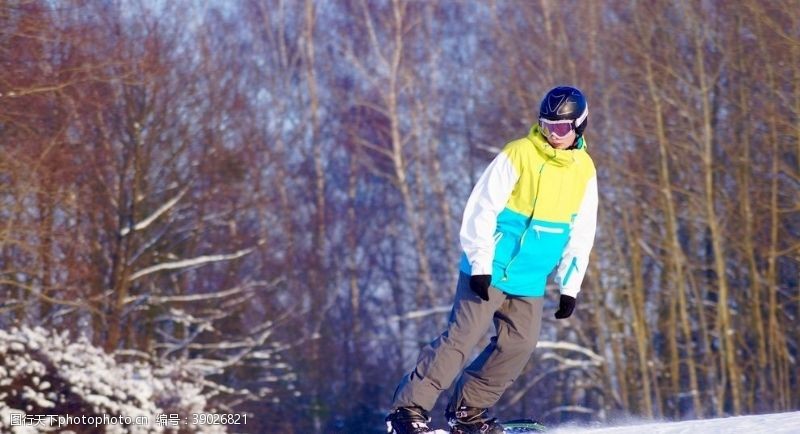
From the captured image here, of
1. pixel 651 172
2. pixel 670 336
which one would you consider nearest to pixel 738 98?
pixel 651 172

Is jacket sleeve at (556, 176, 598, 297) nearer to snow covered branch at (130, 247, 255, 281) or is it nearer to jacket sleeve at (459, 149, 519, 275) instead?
jacket sleeve at (459, 149, 519, 275)

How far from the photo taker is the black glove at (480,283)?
15.2ft

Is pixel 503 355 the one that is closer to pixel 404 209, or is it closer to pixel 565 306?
pixel 565 306

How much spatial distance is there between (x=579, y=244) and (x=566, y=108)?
59 cm

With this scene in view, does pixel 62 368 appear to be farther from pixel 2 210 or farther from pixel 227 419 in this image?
pixel 227 419

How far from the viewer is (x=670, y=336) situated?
2123cm

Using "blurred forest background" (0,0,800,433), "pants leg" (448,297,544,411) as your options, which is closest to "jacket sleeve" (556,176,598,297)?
"pants leg" (448,297,544,411)

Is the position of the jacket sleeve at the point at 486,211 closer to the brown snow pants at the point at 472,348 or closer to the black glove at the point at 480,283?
the black glove at the point at 480,283

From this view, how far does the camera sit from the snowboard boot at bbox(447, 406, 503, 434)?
16.5 ft

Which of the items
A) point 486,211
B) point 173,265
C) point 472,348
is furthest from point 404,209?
point 486,211

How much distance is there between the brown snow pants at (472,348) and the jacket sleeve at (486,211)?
8.5 inches

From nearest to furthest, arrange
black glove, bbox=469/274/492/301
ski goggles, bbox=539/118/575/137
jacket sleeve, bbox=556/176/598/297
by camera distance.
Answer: black glove, bbox=469/274/492/301 < ski goggles, bbox=539/118/575/137 < jacket sleeve, bbox=556/176/598/297

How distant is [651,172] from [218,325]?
26.9 ft

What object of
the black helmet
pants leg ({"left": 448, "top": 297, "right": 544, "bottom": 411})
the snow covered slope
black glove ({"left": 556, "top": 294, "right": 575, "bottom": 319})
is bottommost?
the snow covered slope
